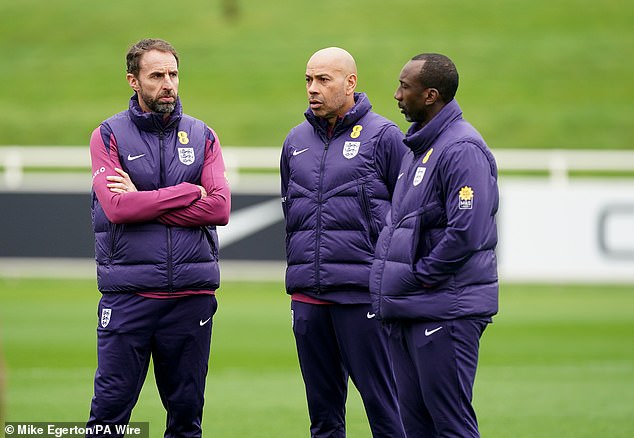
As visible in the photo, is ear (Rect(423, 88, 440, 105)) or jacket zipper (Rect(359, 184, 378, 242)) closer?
ear (Rect(423, 88, 440, 105))

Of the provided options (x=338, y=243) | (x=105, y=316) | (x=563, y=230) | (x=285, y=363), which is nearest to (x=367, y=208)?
(x=338, y=243)

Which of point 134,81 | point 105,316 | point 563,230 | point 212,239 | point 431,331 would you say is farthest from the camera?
point 563,230

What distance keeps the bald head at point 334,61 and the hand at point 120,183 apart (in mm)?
1249

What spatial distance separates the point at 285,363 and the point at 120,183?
18.1ft

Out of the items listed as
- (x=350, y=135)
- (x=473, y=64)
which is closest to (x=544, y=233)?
(x=350, y=135)

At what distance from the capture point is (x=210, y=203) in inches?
268

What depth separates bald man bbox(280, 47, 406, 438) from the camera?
22.9 feet

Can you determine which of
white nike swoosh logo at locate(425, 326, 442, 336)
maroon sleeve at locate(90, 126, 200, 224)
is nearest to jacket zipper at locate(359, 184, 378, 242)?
maroon sleeve at locate(90, 126, 200, 224)

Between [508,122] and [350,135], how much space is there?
26.4 m

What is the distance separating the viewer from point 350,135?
7.13m

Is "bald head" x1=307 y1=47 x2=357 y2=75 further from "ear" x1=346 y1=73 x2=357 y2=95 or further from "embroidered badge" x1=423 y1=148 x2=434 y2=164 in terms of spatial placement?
"embroidered badge" x1=423 y1=148 x2=434 y2=164

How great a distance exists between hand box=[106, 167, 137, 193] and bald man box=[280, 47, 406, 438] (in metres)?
0.99

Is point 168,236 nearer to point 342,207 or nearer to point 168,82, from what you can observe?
point 168,82

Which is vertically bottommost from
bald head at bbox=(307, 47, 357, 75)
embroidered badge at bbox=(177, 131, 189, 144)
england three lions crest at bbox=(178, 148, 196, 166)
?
england three lions crest at bbox=(178, 148, 196, 166)
